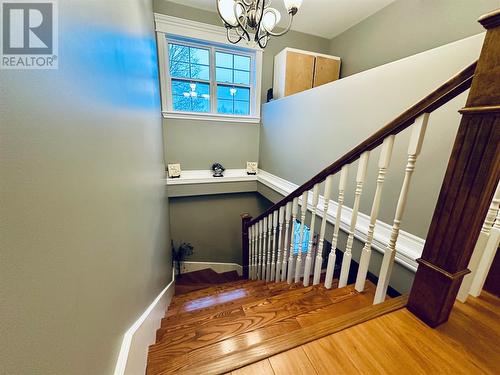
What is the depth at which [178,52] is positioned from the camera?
3.12m

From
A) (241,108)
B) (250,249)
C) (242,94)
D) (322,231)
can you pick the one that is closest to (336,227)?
(322,231)

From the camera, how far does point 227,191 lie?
3506 mm

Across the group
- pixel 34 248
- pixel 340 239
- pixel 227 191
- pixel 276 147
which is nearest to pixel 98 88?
pixel 34 248

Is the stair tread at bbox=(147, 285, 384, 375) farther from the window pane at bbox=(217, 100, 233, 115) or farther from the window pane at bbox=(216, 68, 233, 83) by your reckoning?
the window pane at bbox=(216, 68, 233, 83)

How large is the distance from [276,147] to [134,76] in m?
2.05

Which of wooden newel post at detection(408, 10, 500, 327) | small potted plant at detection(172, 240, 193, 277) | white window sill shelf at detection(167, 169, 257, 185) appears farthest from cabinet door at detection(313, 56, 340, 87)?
small potted plant at detection(172, 240, 193, 277)

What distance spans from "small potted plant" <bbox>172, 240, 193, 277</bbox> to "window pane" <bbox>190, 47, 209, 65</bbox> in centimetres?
305

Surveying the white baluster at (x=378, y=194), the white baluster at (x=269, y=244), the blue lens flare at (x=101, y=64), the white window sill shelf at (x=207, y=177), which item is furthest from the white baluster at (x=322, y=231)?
the white window sill shelf at (x=207, y=177)

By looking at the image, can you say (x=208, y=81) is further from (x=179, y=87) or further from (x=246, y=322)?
(x=246, y=322)

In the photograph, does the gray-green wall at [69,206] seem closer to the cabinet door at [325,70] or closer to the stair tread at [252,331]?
the stair tread at [252,331]

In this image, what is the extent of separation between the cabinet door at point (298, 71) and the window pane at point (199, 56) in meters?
1.28

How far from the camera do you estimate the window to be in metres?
3.12

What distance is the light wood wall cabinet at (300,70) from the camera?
3.05m

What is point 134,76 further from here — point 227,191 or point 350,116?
point 227,191
